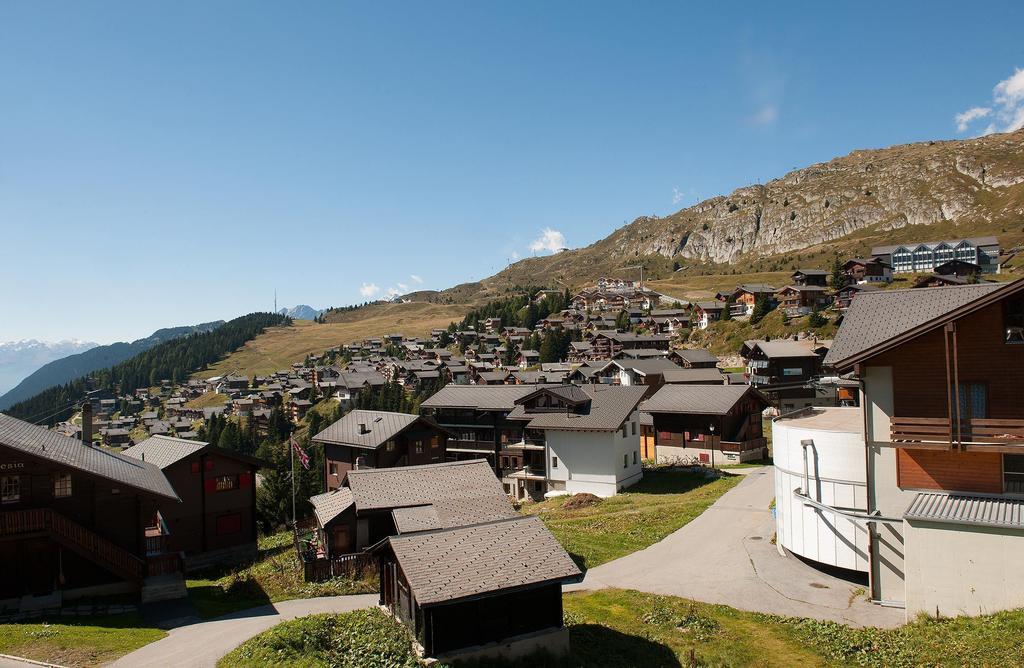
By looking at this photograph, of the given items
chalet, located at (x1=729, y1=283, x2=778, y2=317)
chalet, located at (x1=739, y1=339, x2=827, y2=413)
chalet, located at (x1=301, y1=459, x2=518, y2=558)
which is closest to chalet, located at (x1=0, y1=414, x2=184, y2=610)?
chalet, located at (x1=301, y1=459, x2=518, y2=558)

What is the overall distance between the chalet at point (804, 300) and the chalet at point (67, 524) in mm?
114559

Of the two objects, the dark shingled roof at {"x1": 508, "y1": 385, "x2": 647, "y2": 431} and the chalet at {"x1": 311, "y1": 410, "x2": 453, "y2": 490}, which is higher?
the dark shingled roof at {"x1": 508, "y1": 385, "x2": 647, "y2": 431}

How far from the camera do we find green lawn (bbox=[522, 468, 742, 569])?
107ft

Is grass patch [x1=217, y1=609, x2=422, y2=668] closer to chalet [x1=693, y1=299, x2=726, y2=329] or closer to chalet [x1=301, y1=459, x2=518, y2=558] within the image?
chalet [x1=301, y1=459, x2=518, y2=558]

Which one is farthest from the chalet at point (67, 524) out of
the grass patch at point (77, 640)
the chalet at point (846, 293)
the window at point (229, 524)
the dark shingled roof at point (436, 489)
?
the chalet at point (846, 293)

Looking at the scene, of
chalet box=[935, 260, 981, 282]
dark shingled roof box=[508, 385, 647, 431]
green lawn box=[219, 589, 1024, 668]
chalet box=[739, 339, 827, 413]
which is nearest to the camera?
green lawn box=[219, 589, 1024, 668]

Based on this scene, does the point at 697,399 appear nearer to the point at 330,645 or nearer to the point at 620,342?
the point at 330,645

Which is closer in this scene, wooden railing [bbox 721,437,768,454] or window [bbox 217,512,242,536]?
window [bbox 217,512,242,536]

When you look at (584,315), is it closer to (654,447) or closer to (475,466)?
(654,447)

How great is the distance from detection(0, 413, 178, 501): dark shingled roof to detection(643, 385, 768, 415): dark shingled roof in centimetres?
4101

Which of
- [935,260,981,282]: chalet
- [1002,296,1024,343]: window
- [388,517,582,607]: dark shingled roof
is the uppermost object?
[935,260,981,282]: chalet

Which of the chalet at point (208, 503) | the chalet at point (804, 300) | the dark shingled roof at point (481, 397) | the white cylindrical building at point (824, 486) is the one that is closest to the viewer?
the white cylindrical building at point (824, 486)

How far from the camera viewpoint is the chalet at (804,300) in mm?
119031

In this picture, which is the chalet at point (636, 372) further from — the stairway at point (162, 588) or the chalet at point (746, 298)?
the stairway at point (162, 588)
